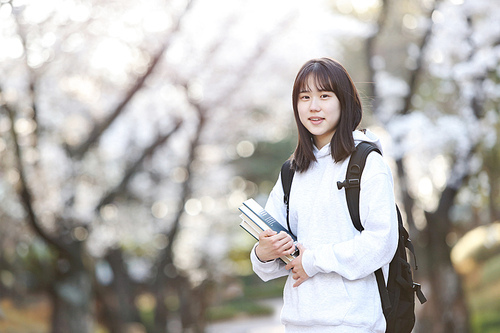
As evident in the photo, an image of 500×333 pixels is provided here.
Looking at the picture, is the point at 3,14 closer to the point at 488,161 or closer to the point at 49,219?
the point at 49,219

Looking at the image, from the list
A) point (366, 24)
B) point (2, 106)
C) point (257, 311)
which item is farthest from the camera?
point (257, 311)

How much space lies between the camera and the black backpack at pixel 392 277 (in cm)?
190

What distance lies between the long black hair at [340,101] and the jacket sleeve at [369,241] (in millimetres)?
132

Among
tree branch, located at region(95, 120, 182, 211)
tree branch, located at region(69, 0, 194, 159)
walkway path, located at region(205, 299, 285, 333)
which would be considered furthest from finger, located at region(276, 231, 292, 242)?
walkway path, located at region(205, 299, 285, 333)

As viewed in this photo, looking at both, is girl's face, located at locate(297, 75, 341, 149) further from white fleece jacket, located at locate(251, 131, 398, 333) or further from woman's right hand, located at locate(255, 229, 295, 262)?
woman's right hand, located at locate(255, 229, 295, 262)

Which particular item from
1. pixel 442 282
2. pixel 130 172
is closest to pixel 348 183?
pixel 442 282

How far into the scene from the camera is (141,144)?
11008 millimetres

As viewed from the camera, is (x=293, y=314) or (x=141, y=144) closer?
(x=293, y=314)

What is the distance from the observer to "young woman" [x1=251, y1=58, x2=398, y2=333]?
6.05 ft

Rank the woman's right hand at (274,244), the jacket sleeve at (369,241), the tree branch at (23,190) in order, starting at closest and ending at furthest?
the jacket sleeve at (369,241), the woman's right hand at (274,244), the tree branch at (23,190)

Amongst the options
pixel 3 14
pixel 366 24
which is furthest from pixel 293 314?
pixel 366 24

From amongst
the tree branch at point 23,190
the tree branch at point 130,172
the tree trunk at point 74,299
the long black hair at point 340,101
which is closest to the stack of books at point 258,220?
the long black hair at point 340,101

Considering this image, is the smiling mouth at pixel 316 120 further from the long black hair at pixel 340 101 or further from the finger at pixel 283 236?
the finger at pixel 283 236

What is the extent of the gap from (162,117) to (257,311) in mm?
9336
